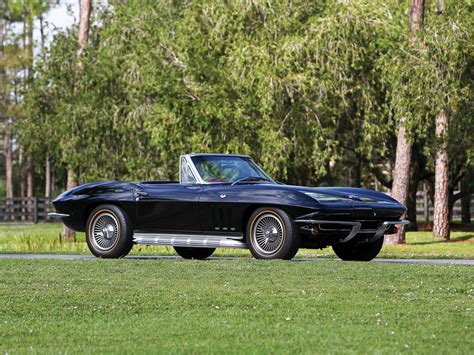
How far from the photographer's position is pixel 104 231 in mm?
17562

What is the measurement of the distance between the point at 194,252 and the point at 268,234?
277cm

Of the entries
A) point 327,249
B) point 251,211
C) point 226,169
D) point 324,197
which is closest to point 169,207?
point 226,169

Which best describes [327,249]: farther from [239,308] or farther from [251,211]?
[239,308]

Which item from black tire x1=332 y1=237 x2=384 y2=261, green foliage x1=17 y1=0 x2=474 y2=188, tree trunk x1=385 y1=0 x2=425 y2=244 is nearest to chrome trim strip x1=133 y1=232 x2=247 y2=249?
black tire x1=332 y1=237 x2=384 y2=261

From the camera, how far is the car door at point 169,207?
1683cm

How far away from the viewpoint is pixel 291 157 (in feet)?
104

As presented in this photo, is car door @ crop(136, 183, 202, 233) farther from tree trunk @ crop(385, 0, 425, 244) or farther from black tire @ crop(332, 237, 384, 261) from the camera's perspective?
tree trunk @ crop(385, 0, 425, 244)

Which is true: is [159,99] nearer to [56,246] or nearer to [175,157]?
[175,157]

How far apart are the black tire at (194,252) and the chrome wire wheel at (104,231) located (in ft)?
4.79

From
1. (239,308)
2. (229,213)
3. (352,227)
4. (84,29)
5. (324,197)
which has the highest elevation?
(84,29)

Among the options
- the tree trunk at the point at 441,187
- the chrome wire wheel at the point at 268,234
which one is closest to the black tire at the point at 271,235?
the chrome wire wheel at the point at 268,234

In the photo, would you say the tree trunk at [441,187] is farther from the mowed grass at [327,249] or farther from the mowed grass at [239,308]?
the mowed grass at [239,308]

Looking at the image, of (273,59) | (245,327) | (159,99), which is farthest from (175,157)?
(245,327)

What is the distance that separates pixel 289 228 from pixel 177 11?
21.7 metres
